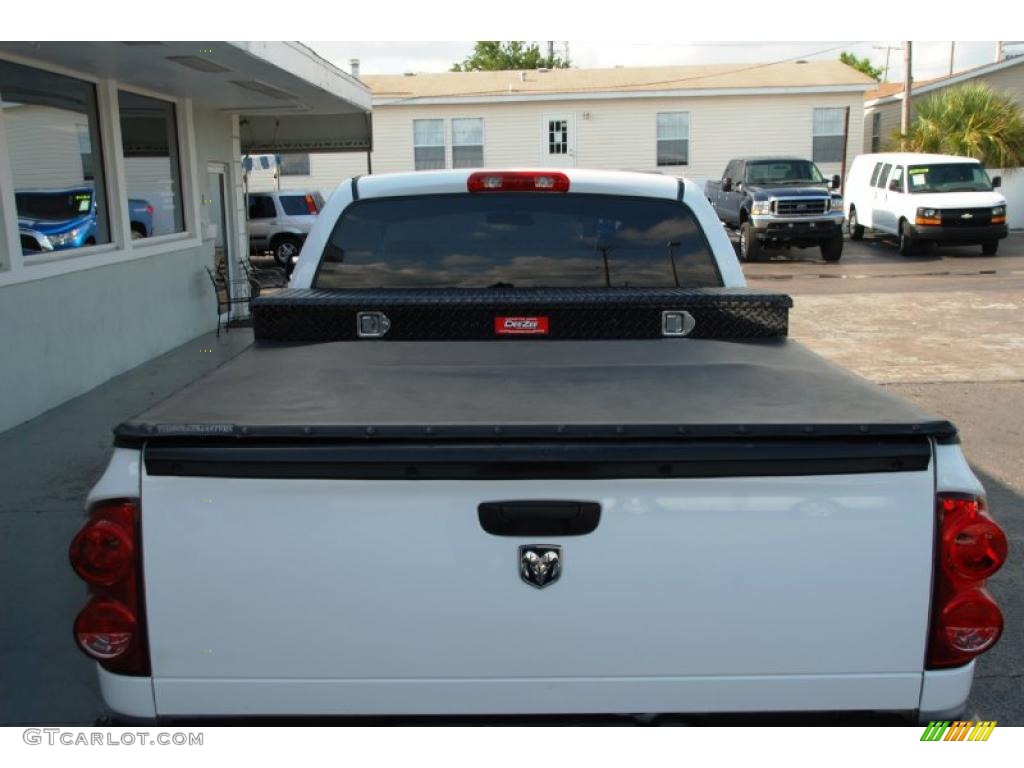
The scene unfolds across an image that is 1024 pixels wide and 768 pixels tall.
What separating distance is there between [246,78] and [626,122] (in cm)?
2206

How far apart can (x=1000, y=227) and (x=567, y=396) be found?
21.4 m

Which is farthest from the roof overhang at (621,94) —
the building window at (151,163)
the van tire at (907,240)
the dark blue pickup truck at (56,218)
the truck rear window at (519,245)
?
the truck rear window at (519,245)

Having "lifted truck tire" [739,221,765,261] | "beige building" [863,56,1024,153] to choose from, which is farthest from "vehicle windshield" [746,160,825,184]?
"beige building" [863,56,1024,153]

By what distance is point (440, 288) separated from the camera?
4.10 m

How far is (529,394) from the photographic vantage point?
2631 millimetres

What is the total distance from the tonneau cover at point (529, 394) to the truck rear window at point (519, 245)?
650mm

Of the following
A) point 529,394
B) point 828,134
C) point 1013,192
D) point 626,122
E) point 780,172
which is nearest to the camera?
point 529,394

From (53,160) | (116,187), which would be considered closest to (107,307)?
(116,187)

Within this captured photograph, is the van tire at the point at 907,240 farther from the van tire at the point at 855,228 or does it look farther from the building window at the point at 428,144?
the building window at the point at 428,144

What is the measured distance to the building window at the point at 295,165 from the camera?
3175 centimetres

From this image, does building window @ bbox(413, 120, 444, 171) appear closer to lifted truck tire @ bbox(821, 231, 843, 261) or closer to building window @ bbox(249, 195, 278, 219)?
building window @ bbox(249, 195, 278, 219)

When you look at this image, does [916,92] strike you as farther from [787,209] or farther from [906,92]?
[787,209]

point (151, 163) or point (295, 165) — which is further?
point (295, 165)

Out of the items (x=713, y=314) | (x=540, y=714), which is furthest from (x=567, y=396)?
(x=713, y=314)
